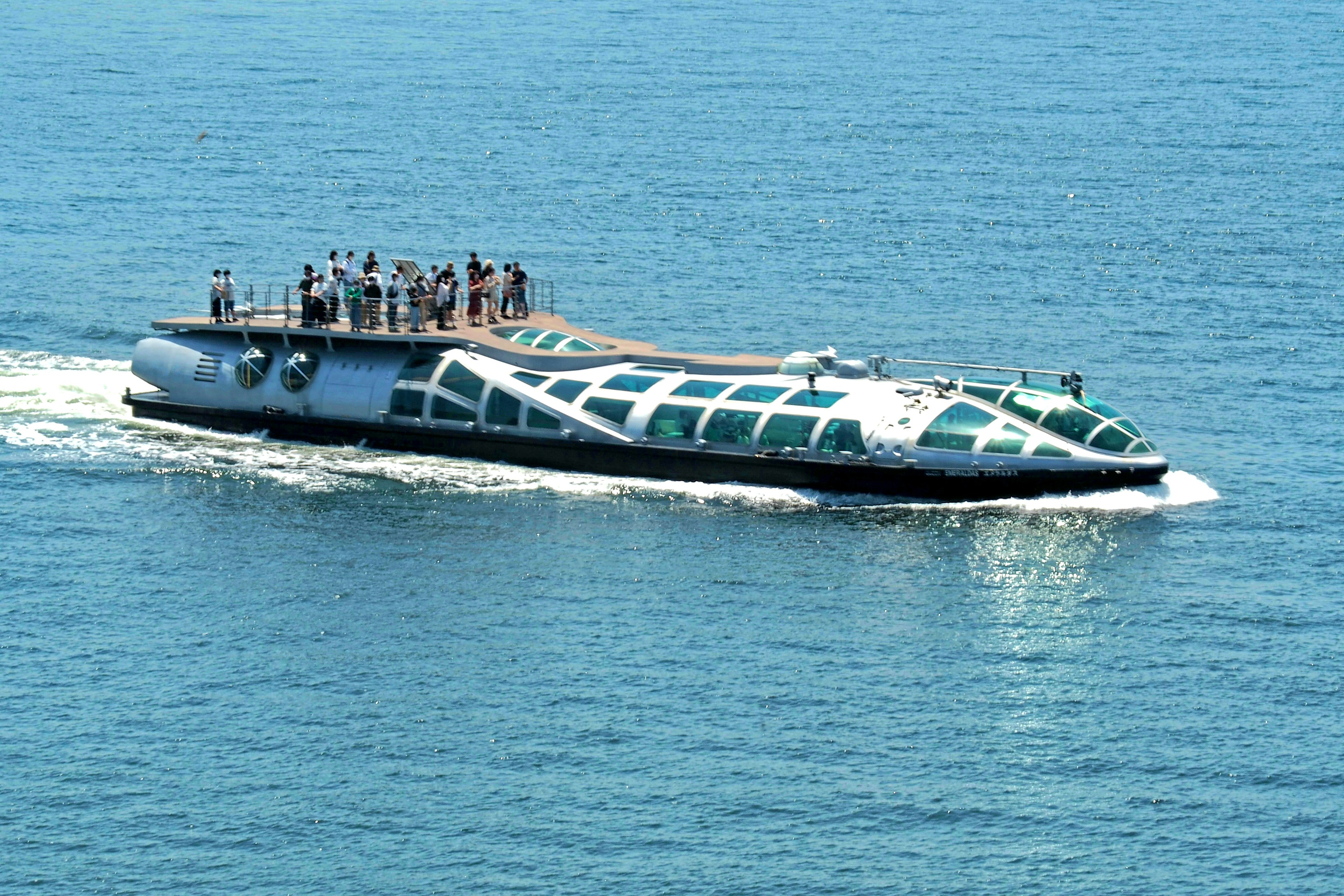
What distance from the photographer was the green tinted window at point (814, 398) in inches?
3179

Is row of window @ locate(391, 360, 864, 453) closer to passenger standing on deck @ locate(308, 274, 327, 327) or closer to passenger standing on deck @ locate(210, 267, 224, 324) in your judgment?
passenger standing on deck @ locate(308, 274, 327, 327)

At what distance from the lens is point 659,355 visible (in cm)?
8719

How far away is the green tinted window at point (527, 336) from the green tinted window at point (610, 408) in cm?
643

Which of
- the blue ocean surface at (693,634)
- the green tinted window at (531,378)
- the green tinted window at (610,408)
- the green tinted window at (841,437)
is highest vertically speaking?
the green tinted window at (531,378)

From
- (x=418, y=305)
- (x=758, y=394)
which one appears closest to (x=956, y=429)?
(x=758, y=394)

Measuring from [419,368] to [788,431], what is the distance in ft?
61.0

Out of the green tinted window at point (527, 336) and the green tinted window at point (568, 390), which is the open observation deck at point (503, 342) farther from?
the green tinted window at point (568, 390)

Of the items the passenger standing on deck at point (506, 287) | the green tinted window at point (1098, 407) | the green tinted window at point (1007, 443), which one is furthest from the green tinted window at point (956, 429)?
the passenger standing on deck at point (506, 287)

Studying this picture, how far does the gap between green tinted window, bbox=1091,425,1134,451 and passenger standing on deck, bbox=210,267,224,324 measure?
42.2 meters

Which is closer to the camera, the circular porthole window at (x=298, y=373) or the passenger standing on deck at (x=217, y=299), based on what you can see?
the circular porthole window at (x=298, y=373)

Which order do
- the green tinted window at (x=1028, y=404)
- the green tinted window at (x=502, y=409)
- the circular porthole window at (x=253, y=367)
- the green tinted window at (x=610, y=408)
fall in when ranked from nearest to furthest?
the green tinted window at (x=1028, y=404)
the green tinted window at (x=610, y=408)
the green tinted window at (x=502, y=409)
the circular porthole window at (x=253, y=367)

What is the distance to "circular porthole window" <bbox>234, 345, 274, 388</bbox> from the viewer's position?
9150 cm

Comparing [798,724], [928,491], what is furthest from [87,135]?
[798,724]

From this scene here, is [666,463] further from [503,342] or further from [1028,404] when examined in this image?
[1028,404]
